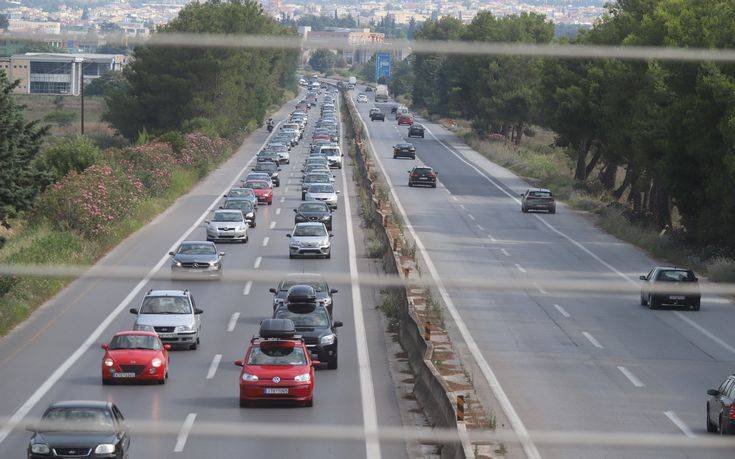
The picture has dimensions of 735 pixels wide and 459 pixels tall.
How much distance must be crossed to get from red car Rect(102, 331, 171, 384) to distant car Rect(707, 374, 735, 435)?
1276 centimetres

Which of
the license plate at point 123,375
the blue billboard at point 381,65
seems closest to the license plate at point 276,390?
the license plate at point 123,375

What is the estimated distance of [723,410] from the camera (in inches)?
923

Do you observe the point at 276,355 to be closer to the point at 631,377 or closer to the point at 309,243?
the point at 631,377

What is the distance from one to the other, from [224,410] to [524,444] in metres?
7.00

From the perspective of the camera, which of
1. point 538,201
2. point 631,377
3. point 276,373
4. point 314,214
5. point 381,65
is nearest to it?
point 381,65

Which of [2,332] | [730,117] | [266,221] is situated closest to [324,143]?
[266,221]

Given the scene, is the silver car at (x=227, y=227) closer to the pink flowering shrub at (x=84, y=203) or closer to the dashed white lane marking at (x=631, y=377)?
the pink flowering shrub at (x=84, y=203)

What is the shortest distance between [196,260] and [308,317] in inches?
503

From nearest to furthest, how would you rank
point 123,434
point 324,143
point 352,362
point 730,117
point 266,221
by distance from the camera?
point 123,434, point 352,362, point 730,117, point 266,221, point 324,143

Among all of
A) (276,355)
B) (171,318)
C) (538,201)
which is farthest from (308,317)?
(538,201)

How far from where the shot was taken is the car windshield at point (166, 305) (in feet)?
118

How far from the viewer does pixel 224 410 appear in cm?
2723

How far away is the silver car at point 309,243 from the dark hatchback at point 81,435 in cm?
3309

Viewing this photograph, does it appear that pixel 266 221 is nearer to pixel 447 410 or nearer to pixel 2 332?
pixel 2 332
